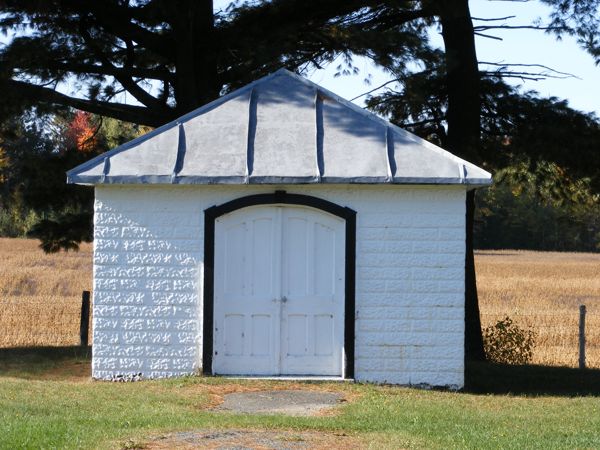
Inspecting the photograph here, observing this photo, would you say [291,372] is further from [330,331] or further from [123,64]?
[123,64]

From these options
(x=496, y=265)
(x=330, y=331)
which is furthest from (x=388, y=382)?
(x=496, y=265)

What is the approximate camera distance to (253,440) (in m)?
9.99

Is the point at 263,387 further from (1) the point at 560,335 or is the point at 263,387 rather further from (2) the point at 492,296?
(2) the point at 492,296

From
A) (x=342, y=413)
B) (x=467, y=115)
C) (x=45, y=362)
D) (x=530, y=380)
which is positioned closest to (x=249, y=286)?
(x=342, y=413)

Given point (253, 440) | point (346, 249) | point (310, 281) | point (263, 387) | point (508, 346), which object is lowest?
point (253, 440)

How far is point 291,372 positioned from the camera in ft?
47.2

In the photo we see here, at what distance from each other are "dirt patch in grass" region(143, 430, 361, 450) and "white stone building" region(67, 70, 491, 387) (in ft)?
12.6

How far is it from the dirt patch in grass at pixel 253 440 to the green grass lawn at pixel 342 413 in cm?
19

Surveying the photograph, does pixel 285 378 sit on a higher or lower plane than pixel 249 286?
lower

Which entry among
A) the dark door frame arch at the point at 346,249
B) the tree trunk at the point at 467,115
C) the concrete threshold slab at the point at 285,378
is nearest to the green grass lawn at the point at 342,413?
the concrete threshold slab at the point at 285,378

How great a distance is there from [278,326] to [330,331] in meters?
0.66

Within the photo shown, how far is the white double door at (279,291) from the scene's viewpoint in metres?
14.3

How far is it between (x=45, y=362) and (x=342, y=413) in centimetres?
669

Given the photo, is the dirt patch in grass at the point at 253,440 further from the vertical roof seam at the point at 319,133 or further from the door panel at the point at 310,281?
the vertical roof seam at the point at 319,133
